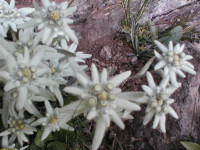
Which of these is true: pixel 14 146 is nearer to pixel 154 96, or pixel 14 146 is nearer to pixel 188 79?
pixel 154 96

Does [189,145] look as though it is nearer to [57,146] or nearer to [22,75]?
[57,146]

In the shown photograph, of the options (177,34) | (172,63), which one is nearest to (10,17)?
(172,63)

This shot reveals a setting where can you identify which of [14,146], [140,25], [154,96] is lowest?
[14,146]

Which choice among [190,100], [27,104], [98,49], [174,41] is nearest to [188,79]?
[190,100]

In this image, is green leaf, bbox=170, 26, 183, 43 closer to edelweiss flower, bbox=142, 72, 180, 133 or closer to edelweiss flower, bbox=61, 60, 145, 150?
edelweiss flower, bbox=142, 72, 180, 133

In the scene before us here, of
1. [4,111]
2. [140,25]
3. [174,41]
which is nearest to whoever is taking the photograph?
[4,111]

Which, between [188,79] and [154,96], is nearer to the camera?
[154,96]

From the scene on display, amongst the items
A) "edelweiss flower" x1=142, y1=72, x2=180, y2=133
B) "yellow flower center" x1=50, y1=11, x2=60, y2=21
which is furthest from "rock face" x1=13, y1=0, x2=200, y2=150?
"yellow flower center" x1=50, y1=11, x2=60, y2=21
